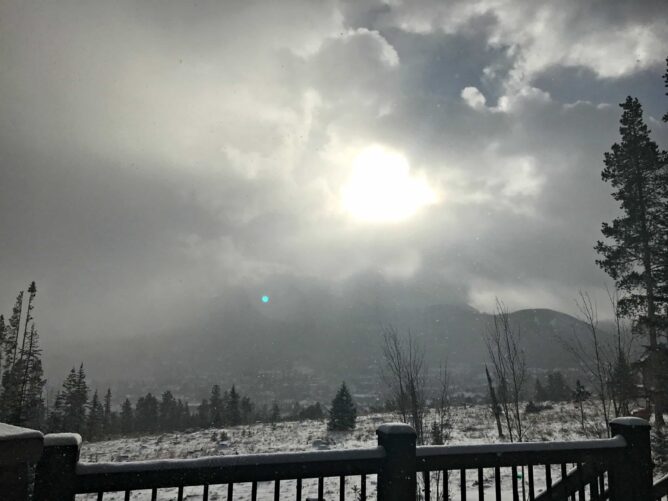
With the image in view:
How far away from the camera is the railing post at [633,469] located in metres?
4.13

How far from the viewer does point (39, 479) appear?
2746 mm

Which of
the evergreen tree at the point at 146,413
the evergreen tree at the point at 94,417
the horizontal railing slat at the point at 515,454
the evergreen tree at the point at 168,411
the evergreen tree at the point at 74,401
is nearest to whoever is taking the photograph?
the horizontal railing slat at the point at 515,454

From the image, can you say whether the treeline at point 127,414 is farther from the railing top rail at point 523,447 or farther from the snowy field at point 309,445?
the railing top rail at point 523,447

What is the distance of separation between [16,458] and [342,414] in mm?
25790

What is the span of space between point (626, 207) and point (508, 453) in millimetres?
20986

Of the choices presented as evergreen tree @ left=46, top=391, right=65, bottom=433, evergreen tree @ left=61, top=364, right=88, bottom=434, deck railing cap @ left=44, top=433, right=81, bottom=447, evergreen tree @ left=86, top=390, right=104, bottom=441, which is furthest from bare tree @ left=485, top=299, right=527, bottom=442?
evergreen tree @ left=86, top=390, right=104, bottom=441

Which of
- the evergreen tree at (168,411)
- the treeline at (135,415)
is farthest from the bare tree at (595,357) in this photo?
the evergreen tree at (168,411)

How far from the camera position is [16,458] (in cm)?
191

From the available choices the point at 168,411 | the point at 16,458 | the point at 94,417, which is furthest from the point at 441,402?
the point at 168,411

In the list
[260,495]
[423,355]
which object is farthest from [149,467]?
[423,355]

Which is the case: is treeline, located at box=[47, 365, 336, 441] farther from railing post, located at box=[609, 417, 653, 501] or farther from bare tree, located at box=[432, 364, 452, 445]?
railing post, located at box=[609, 417, 653, 501]

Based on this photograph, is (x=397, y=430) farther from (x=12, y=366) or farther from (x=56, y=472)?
(x=12, y=366)

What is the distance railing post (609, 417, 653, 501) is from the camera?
413cm

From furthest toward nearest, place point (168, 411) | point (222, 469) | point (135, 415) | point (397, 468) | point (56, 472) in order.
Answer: point (168, 411) → point (135, 415) → point (397, 468) → point (222, 469) → point (56, 472)
